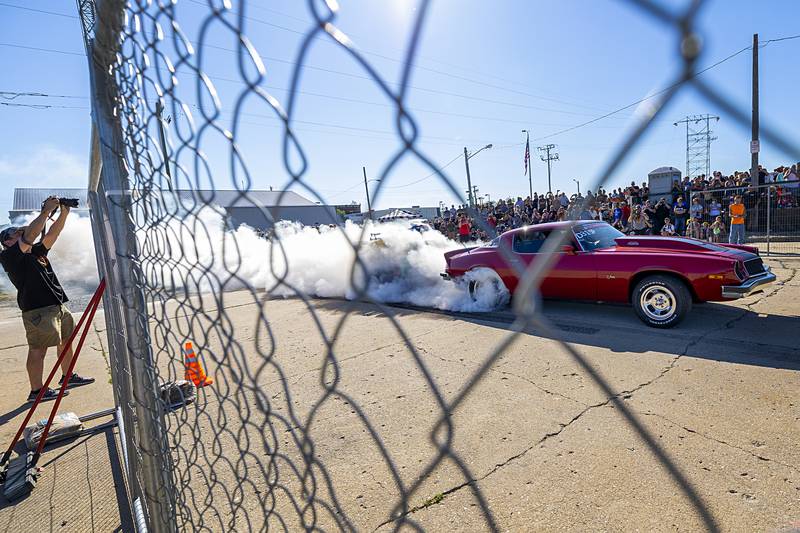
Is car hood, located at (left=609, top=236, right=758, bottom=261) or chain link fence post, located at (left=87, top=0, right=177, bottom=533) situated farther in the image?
car hood, located at (left=609, top=236, right=758, bottom=261)

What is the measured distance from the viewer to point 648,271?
18.3 feet

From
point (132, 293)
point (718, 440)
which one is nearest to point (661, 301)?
point (718, 440)

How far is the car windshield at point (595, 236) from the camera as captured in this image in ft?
19.8

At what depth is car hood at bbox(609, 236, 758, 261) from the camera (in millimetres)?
5505

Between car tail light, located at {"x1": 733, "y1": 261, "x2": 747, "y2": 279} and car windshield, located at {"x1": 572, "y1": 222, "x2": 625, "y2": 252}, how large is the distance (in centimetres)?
140

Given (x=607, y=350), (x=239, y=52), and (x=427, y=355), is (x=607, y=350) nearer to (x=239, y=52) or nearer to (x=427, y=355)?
(x=427, y=355)

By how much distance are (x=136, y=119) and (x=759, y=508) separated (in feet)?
10.4

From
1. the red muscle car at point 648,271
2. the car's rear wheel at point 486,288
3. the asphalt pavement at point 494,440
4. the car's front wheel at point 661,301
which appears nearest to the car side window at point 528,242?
the red muscle car at point 648,271

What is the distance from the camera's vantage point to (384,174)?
72 cm

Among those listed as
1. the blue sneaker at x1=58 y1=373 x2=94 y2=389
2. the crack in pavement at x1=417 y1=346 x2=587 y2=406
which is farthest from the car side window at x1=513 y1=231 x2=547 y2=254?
the blue sneaker at x1=58 y1=373 x2=94 y2=389

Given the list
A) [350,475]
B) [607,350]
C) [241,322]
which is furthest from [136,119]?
[241,322]

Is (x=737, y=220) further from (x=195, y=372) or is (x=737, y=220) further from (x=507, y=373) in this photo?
(x=195, y=372)

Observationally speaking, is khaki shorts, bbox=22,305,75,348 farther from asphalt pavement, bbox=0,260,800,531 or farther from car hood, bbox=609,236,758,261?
car hood, bbox=609,236,758,261

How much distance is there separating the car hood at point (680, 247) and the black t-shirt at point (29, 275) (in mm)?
6503
